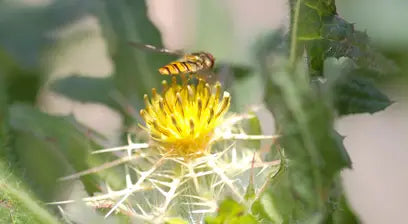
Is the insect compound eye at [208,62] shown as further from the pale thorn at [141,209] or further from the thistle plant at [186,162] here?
the pale thorn at [141,209]

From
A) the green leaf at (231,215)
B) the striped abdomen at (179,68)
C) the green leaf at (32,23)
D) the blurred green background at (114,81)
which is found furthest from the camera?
the green leaf at (32,23)

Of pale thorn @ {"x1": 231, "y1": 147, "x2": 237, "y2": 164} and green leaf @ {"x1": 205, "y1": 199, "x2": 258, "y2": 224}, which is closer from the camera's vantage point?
green leaf @ {"x1": 205, "y1": 199, "x2": 258, "y2": 224}

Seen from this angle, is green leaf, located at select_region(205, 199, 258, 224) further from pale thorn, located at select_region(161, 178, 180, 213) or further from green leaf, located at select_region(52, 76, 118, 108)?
green leaf, located at select_region(52, 76, 118, 108)

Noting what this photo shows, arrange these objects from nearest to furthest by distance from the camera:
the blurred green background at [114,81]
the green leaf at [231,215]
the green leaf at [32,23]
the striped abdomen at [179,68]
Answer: the green leaf at [231,215], the striped abdomen at [179,68], the blurred green background at [114,81], the green leaf at [32,23]

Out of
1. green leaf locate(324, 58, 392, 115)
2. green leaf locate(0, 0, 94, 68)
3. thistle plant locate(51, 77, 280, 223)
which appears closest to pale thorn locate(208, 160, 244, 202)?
thistle plant locate(51, 77, 280, 223)

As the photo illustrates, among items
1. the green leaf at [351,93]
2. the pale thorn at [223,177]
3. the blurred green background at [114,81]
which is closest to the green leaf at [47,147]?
the blurred green background at [114,81]

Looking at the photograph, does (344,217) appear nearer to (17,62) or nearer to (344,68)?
(344,68)
